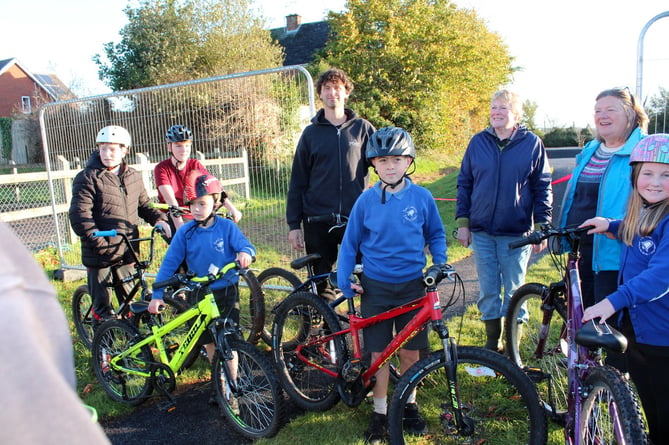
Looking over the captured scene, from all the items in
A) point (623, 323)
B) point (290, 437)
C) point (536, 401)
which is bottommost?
point (290, 437)

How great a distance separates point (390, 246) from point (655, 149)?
5.32 ft

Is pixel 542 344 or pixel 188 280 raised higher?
pixel 188 280

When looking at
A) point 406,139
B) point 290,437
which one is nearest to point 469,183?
point 406,139

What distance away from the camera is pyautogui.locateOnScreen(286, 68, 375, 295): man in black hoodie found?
450 cm

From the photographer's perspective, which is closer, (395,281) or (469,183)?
(395,281)

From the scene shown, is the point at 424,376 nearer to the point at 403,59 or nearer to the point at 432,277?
the point at 432,277

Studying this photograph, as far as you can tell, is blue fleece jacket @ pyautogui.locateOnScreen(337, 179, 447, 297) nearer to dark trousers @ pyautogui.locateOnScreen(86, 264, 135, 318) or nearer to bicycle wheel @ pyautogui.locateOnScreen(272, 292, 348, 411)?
bicycle wheel @ pyautogui.locateOnScreen(272, 292, 348, 411)

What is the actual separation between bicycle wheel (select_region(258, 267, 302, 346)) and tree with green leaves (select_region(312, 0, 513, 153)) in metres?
15.4

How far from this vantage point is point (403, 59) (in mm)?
21047

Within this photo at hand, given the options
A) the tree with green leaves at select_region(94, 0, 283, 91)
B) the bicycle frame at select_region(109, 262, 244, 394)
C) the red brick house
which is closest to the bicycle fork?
the bicycle frame at select_region(109, 262, 244, 394)

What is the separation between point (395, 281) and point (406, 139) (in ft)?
3.18

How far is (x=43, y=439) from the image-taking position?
0.59 meters

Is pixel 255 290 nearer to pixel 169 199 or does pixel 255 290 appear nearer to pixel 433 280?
pixel 169 199

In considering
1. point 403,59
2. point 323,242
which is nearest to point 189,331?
point 323,242
